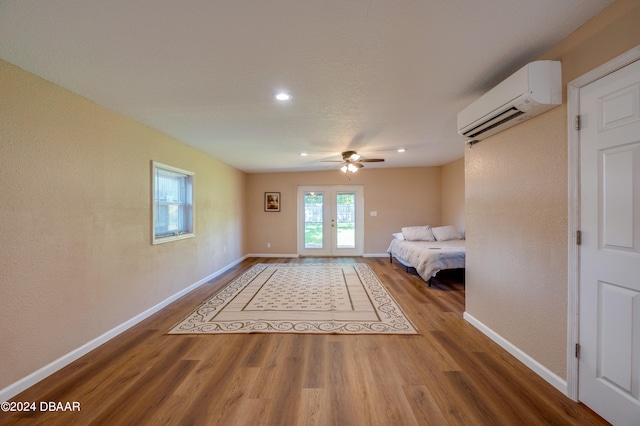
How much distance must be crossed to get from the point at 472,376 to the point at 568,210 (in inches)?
53.1

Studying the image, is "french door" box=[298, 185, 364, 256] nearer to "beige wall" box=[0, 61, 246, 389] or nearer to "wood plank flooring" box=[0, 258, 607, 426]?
"beige wall" box=[0, 61, 246, 389]

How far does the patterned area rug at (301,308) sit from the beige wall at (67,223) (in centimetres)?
80

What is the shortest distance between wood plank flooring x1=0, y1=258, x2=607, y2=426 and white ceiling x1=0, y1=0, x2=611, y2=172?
7.54ft

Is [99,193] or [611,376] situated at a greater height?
[99,193]

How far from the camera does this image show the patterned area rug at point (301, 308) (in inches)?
103

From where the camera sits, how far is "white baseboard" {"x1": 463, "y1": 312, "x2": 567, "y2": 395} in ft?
5.53

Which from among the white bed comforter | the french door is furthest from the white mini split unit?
the french door

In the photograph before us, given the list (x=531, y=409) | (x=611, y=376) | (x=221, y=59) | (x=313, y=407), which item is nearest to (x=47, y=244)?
(x=221, y=59)

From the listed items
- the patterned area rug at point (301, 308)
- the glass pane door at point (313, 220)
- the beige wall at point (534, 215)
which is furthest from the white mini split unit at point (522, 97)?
the glass pane door at point (313, 220)

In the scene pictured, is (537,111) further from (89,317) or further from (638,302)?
(89,317)

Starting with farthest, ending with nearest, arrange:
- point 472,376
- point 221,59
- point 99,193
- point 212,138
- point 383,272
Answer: point 383,272 → point 212,138 → point 99,193 → point 472,376 → point 221,59

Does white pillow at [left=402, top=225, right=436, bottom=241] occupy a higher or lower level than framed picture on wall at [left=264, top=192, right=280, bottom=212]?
lower

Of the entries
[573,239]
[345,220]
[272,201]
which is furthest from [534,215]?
[272,201]

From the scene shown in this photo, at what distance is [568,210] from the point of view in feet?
5.25
